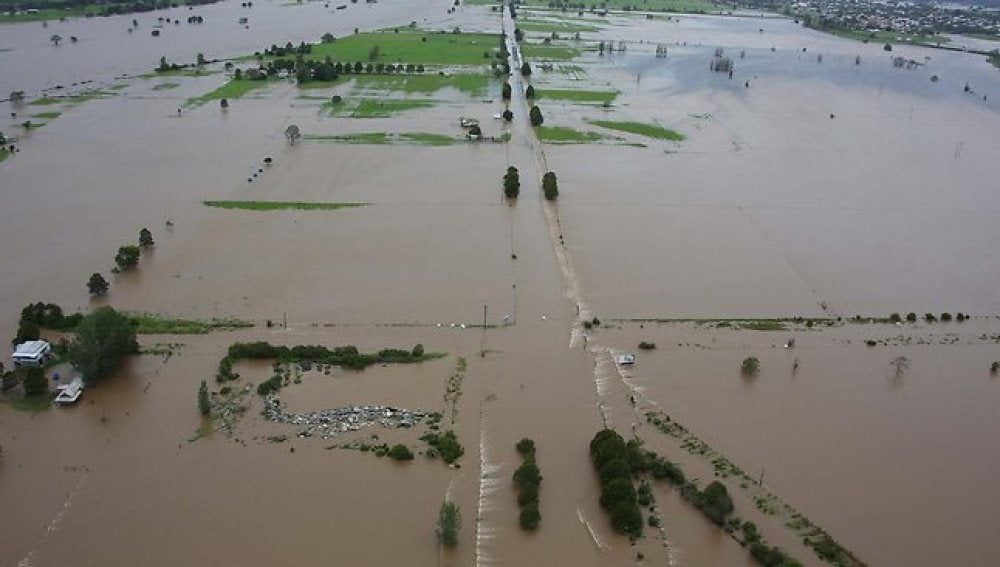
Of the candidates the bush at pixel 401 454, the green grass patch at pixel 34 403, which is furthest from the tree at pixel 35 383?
the bush at pixel 401 454

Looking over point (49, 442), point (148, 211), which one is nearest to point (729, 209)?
point (148, 211)

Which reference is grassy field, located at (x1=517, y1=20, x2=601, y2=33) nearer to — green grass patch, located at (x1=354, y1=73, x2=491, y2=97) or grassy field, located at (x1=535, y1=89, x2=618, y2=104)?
green grass patch, located at (x1=354, y1=73, x2=491, y2=97)

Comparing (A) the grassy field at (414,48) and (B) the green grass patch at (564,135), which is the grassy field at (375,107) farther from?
(A) the grassy field at (414,48)

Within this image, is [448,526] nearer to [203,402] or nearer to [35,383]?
[203,402]

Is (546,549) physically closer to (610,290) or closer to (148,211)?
(610,290)

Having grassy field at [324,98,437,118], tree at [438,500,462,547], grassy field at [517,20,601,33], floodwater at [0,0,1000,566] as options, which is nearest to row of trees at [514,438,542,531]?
floodwater at [0,0,1000,566]
